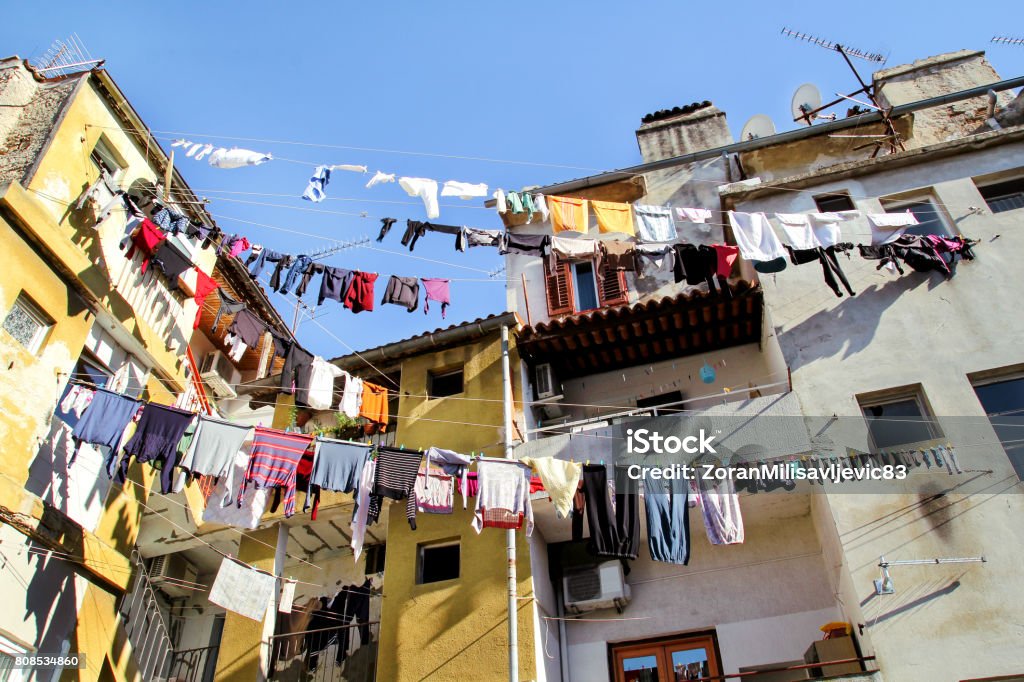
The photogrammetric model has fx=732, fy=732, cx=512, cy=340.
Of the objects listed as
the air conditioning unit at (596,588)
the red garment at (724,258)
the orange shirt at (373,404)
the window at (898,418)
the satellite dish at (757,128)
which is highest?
the satellite dish at (757,128)

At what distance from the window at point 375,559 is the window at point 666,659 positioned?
484cm

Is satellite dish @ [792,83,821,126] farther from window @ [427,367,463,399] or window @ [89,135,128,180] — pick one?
window @ [89,135,128,180]

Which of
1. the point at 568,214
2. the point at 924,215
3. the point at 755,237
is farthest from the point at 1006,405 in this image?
the point at 568,214

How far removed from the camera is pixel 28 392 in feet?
36.3

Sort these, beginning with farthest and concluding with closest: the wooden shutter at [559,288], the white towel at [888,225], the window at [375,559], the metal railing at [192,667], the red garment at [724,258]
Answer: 1. the wooden shutter at [559,288]
2. the window at [375,559]
3. the metal railing at [192,667]
4. the red garment at [724,258]
5. the white towel at [888,225]

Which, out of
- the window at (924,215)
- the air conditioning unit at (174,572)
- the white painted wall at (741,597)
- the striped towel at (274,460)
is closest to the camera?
the striped towel at (274,460)

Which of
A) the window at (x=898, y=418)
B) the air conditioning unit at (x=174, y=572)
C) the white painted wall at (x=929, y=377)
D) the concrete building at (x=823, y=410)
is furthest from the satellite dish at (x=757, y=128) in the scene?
the air conditioning unit at (x=174, y=572)

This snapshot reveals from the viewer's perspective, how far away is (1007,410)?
10883mm

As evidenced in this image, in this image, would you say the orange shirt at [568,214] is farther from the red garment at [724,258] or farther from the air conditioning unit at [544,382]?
the air conditioning unit at [544,382]

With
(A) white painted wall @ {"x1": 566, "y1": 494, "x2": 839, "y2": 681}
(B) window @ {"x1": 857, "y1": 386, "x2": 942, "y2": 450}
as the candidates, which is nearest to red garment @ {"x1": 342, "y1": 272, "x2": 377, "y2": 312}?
(A) white painted wall @ {"x1": 566, "y1": 494, "x2": 839, "y2": 681}

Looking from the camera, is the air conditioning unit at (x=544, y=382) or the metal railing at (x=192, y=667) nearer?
the metal railing at (x=192, y=667)

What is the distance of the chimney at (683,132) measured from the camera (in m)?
19.6

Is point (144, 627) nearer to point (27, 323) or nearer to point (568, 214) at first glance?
point (27, 323)

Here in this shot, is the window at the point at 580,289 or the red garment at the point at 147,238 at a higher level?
the window at the point at 580,289
